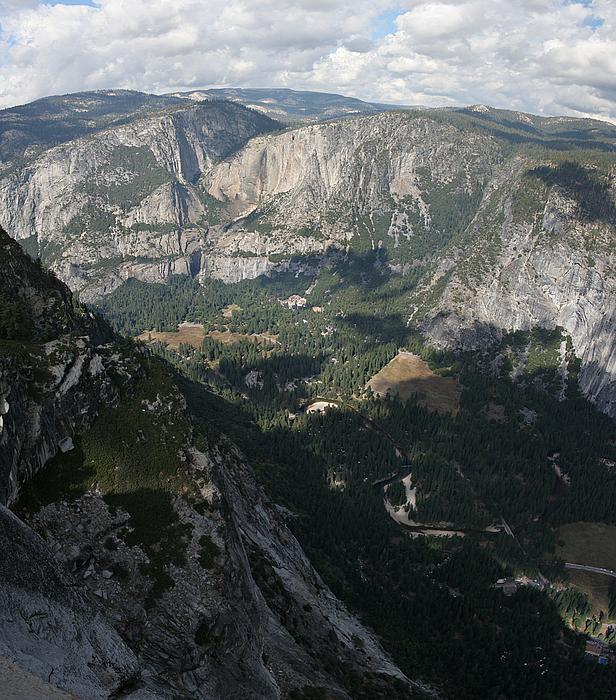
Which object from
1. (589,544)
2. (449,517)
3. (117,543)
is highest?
(117,543)

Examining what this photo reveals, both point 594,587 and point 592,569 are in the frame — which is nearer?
point 594,587

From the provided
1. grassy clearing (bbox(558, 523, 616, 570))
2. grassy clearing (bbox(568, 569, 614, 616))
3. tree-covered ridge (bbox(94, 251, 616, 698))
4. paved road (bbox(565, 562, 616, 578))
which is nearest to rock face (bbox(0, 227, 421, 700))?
tree-covered ridge (bbox(94, 251, 616, 698))

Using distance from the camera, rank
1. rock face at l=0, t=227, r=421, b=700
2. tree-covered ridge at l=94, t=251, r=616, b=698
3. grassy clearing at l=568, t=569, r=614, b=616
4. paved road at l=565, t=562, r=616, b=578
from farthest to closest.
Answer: paved road at l=565, t=562, r=616, b=578
grassy clearing at l=568, t=569, r=614, b=616
tree-covered ridge at l=94, t=251, r=616, b=698
rock face at l=0, t=227, r=421, b=700

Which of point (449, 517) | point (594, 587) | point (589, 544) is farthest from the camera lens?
point (449, 517)

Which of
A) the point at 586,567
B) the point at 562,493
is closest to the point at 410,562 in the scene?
the point at 586,567

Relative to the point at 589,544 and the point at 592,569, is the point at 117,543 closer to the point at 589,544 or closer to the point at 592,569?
the point at 592,569

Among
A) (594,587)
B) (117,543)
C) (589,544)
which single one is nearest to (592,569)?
(594,587)

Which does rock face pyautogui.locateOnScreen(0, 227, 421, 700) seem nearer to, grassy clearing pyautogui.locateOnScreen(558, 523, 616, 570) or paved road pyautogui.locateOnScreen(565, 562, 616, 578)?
paved road pyautogui.locateOnScreen(565, 562, 616, 578)

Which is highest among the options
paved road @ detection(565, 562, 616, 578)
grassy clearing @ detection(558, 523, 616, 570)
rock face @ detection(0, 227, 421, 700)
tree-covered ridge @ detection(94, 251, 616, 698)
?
rock face @ detection(0, 227, 421, 700)
